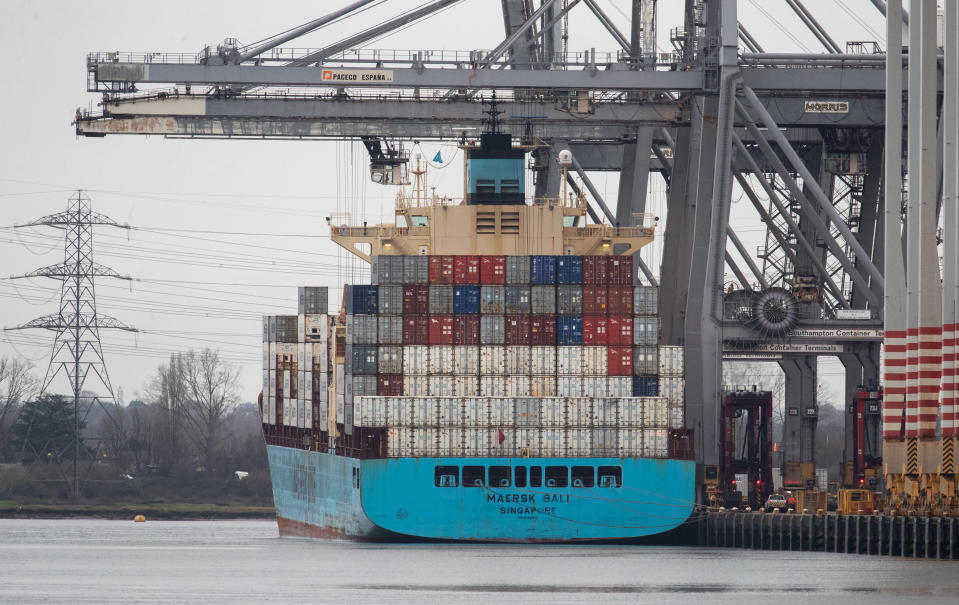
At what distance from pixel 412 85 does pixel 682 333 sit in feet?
47.7

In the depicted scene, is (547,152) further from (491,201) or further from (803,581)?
(803,581)

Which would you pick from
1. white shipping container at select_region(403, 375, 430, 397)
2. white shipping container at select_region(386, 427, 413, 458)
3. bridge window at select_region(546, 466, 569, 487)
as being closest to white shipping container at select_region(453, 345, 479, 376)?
white shipping container at select_region(403, 375, 430, 397)

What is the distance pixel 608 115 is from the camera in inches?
2522

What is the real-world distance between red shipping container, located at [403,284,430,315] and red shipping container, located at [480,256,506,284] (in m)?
1.82

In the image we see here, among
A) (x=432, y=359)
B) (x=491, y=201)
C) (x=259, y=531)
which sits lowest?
(x=259, y=531)

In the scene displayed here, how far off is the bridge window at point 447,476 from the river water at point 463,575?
1866 millimetres

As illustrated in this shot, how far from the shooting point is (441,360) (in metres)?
59.5

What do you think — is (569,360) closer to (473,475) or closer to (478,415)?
(478,415)

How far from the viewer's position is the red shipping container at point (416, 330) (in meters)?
59.8

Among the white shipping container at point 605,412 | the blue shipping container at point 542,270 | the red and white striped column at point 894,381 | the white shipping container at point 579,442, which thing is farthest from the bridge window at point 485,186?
the red and white striped column at point 894,381

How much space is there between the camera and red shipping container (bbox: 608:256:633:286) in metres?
60.6

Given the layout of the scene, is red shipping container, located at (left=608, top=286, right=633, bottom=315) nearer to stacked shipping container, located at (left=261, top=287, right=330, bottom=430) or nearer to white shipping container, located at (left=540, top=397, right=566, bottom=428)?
white shipping container, located at (left=540, top=397, right=566, bottom=428)

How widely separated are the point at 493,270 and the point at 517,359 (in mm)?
3077

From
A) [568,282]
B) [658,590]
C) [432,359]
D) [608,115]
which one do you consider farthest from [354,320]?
[658,590]
